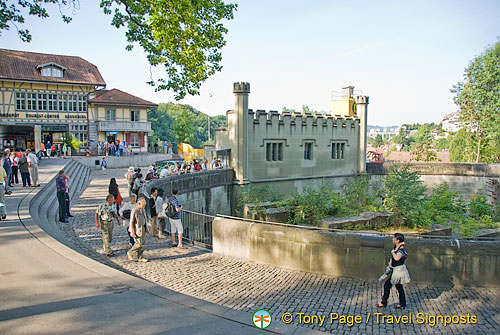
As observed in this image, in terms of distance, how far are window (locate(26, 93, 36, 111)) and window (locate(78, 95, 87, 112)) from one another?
14.4ft

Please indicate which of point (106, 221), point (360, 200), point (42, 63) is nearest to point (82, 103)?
point (42, 63)

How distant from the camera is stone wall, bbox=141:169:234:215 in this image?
16800mm

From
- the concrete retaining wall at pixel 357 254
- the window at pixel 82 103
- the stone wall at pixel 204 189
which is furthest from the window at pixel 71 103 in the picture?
the concrete retaining wall at pixel 357 254

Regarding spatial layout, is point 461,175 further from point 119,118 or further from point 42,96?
point 42,96

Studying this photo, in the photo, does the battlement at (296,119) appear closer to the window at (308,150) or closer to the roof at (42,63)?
the window at (308,150)

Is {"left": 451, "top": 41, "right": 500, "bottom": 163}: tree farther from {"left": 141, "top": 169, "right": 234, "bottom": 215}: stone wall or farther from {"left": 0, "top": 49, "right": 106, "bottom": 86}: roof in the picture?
{"left": 0, "top": 49, "right": 106, "bottom": 86}: roof

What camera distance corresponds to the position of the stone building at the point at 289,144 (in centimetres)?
2322

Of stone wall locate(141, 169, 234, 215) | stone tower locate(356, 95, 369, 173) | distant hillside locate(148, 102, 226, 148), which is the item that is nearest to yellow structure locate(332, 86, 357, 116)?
stone tower locate(356, 95, 369, 173)

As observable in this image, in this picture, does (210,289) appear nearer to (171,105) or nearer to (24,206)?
(24,206)

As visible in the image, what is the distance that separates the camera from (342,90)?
34969mm

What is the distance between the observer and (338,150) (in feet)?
98.3

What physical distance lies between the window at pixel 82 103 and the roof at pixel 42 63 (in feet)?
5.54

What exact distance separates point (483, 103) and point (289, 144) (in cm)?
3179

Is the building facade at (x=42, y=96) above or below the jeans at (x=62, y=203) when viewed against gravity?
above
